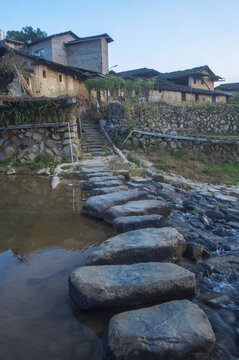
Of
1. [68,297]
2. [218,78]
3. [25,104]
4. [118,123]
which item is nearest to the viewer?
[68,297]

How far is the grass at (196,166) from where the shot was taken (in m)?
10.3

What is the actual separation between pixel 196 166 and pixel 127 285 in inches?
398

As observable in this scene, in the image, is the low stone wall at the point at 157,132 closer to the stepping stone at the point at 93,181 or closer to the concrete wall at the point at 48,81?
the concrete wall at the point at 48,81

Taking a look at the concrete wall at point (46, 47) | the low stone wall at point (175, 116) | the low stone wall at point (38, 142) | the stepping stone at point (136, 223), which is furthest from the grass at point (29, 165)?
the concrete wall at point (46, 47)

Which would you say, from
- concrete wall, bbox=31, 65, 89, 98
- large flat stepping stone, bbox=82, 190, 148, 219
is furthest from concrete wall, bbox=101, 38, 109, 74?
large flat stepping stone, bbox=82, 190, 148, 219

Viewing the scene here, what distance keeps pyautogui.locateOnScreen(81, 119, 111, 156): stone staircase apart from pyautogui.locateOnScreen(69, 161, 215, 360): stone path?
23.3 ft

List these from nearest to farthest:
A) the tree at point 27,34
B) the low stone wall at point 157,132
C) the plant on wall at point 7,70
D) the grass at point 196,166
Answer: the grass at point 196,166
the low stone wall at point 157,132
the plant on wall at point 7,70
the tree at point 27,34

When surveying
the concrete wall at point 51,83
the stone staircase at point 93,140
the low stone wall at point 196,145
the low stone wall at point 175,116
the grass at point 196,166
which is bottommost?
the grass at point 196,166

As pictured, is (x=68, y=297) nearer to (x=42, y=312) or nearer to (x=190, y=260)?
(x=42, y=312)

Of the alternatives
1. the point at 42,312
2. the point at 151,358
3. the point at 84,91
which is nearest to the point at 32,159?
the point at 42,312

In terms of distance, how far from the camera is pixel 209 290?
2.38 meters

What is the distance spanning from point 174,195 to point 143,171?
2.01 m

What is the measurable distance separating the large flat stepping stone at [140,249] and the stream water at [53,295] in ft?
0.78

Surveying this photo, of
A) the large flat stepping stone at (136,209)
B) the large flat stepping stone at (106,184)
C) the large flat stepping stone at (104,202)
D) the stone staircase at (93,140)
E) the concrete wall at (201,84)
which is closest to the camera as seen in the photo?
the large flat stepping stone at (136,209)
